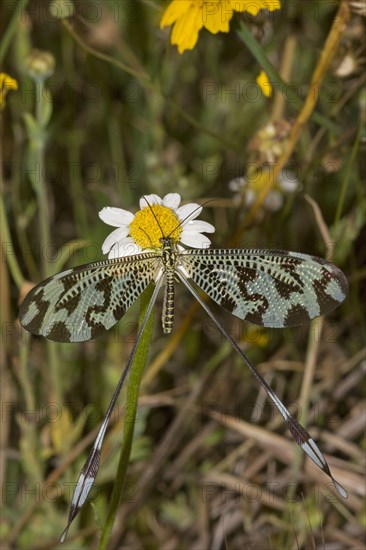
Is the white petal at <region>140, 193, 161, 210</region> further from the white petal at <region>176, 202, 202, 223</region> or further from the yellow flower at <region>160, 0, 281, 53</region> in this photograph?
the yellow flower at <region>160, 0, 281, 53</region>

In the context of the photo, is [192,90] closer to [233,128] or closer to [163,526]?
[233,128]

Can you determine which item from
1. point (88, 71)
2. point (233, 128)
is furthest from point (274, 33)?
point (88, 71)

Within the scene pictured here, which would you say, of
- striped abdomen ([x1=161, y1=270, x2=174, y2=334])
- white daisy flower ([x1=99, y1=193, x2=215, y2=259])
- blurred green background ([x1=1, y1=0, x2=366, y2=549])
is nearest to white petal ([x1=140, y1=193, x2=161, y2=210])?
white daisy flower ([x1=99, y1=193, x2=215, y2=259])

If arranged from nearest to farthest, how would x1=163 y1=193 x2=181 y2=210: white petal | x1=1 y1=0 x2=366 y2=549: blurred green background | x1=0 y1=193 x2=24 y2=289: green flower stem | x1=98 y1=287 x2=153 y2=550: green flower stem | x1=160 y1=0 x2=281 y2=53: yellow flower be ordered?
x1=98 y1=287 x2=153 y2=550: green flower stem < x1=163 y1=193 x2=181 y2=210: white petal < x1=160 y1=0 x2=281 y2=53: yellow flower < x1=0 y1=193 x2=24 y2=289: green flower stem < x1=1 y1=0 x2=366 y2=549: blurred green background

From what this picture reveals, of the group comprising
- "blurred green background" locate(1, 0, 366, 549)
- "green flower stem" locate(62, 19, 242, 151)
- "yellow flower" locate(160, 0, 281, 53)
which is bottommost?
"blurred green background" locate(1, 0, 366, 549)

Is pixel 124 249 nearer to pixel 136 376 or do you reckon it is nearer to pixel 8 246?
pixel 136 376

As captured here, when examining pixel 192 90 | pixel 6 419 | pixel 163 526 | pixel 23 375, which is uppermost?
pixel 192 90

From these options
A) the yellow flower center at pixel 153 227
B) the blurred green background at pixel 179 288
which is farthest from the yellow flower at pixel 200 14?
the yellow flower center at pixel 153 227
